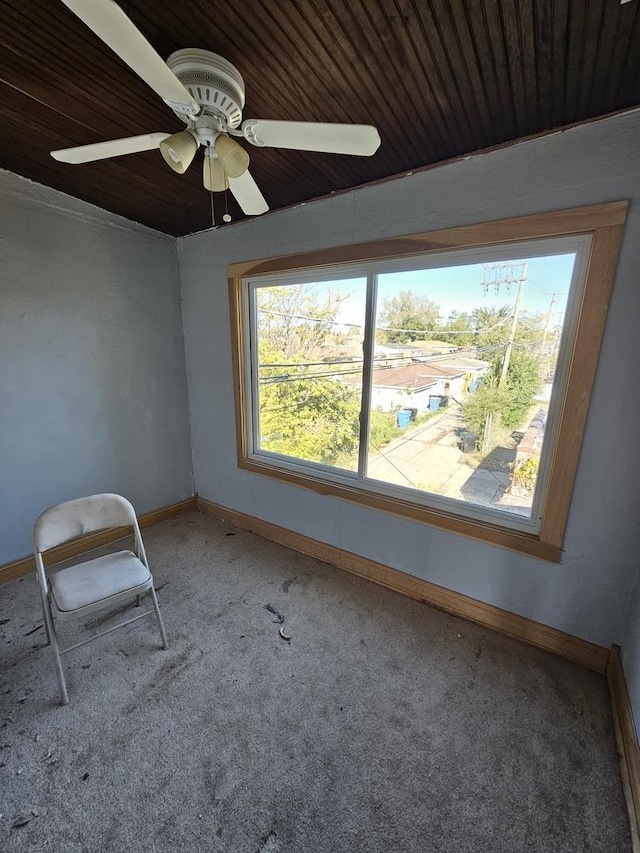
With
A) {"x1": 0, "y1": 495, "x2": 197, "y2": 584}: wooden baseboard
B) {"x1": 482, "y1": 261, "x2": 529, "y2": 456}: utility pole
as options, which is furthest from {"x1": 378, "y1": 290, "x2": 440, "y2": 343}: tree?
{"x1": 0, "y1": 495, "x2": 197, "y2": 584}: wooden baseboard

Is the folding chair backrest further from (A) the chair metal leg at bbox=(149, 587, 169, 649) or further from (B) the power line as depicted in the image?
(B) the power line

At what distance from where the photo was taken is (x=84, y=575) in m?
1.63

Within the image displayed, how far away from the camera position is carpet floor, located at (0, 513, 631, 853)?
108 cm

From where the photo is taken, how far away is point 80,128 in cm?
155

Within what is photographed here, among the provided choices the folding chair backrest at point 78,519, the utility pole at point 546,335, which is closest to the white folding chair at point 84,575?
the folding chair backrest at point 78,519

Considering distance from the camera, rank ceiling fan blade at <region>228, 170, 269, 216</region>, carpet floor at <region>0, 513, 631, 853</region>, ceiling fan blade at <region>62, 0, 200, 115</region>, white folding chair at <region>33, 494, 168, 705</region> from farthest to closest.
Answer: white folding chair at <region>33, 494, 168, 705</region>, ceiling fan blade at <region>228, 170, 269, 216</region>, carpet floor at <region>0, 513, 631, 853</region>, ceiling fan blade at <region>62, 0, 200, 115</region>

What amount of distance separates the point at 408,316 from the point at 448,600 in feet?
5.23

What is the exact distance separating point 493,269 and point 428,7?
97 cm

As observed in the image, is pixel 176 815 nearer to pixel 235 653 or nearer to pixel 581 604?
pixel 235 653

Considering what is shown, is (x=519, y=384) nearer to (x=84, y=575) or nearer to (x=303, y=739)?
(x=303, y=739)

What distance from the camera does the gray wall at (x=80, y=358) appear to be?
2.06m

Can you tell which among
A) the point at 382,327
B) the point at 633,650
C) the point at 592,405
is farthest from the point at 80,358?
the point at 633,650

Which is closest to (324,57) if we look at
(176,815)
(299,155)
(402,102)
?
(402,102)

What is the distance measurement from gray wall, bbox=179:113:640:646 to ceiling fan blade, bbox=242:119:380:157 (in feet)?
2.72
